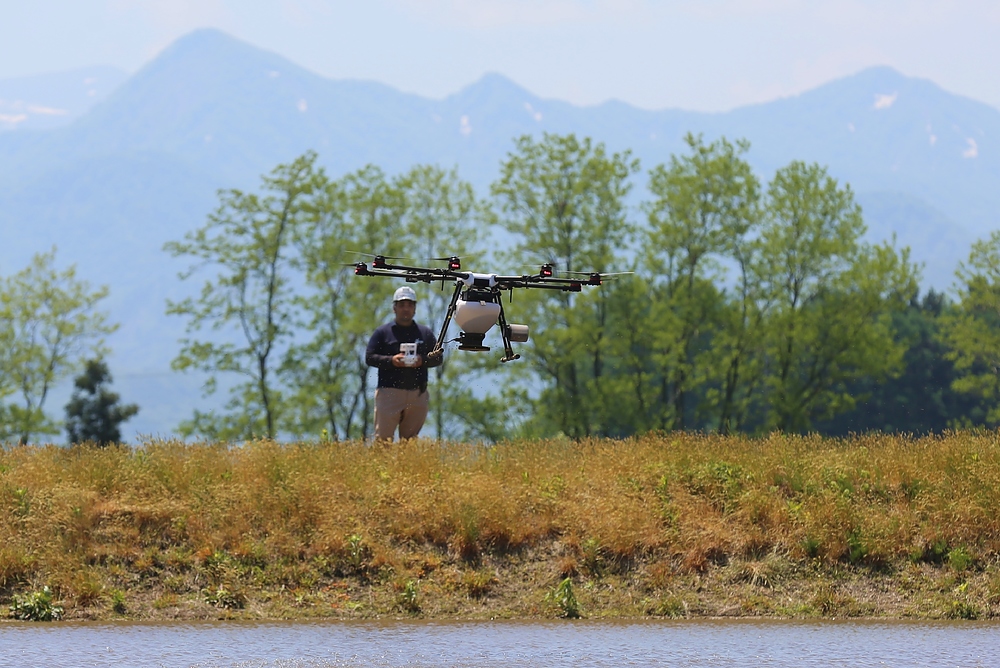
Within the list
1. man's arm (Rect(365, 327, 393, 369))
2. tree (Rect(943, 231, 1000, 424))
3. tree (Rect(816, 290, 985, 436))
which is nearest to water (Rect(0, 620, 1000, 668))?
man's arm (Rect(365, 327, 393, 369))

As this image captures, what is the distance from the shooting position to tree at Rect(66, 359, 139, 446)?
73.4 m

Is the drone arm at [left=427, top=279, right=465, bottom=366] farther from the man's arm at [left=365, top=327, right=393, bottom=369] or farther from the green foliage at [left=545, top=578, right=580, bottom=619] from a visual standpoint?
the green foliage at [left=545, top=578, right=580, bottom=619]

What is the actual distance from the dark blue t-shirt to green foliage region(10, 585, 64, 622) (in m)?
4.93

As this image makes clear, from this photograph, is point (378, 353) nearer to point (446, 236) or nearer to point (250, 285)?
point (250, 285)

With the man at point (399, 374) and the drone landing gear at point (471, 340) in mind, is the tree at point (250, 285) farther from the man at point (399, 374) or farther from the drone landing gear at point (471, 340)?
the drone landing gear at point (471, 340)

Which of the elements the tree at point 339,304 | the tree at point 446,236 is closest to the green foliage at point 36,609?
the tree at point 339,304

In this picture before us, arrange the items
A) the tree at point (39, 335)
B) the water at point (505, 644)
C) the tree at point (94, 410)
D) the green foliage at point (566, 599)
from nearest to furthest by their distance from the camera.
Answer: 1. the water at point (505, 644)
2. the green foliage at point (566, 599)
3. the tree at point (39, 335)
4. the tree at point (94, 410)

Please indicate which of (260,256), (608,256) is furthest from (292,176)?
(608,256)

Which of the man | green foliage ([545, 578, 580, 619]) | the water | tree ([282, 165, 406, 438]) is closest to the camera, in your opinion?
the water

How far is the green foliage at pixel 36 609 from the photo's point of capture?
11.8 metres

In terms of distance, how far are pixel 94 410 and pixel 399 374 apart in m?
62.1

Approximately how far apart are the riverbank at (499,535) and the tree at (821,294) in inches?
1853

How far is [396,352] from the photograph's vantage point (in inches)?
624

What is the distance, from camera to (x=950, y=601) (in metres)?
12.3
